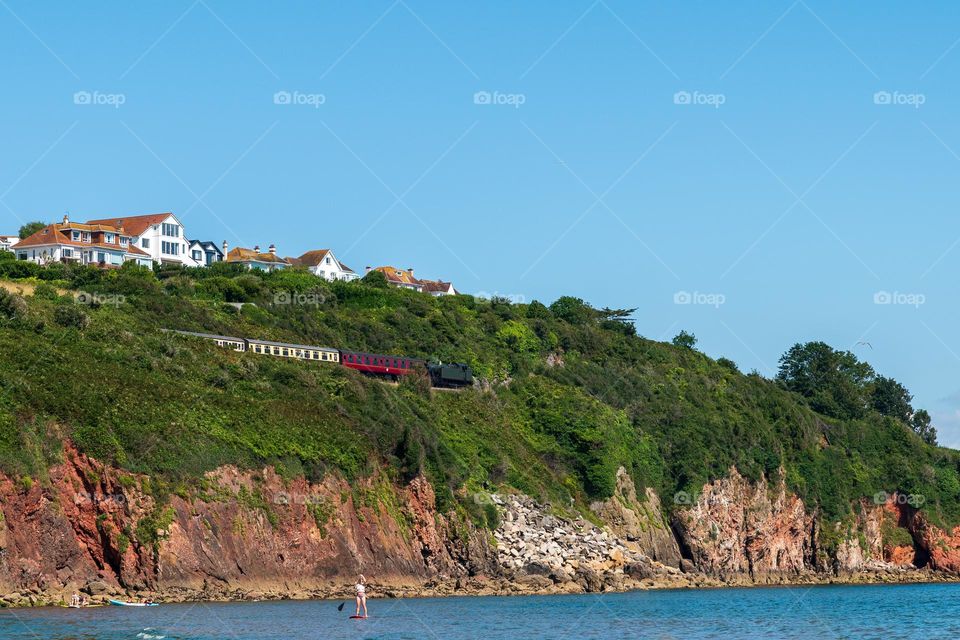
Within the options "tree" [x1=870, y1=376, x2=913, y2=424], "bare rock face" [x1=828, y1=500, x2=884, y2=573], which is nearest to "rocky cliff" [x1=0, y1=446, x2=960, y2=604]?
"bare rock face" [x1=828, y1=500, x2=884, y2=573]

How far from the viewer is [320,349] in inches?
3917

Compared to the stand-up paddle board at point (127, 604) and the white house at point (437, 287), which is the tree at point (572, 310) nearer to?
the white house at point (437, 287)

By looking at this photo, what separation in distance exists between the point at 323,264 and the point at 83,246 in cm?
3436

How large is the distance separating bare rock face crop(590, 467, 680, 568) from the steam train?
16.0 meters

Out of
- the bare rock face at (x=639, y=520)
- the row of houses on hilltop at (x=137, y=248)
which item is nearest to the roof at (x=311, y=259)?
the row of houses on hilltop at (x=137, y=248)

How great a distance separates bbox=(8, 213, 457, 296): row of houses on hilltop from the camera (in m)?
127

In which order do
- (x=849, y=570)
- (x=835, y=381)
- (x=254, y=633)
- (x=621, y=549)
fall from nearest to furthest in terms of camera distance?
(x=254, y=633), (x=621, y=549), (x=849, y=570), (x=835, y=381)

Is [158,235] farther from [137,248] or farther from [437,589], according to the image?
[437,589]

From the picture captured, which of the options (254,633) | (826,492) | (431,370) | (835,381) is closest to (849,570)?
(826,492)

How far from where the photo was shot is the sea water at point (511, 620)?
5397cm

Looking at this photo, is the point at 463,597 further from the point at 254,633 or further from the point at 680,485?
the point at 680,485

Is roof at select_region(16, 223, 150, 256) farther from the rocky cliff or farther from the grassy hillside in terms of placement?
the rocky cliff

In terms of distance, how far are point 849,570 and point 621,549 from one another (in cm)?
3617

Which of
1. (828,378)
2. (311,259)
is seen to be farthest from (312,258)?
(828,378)
